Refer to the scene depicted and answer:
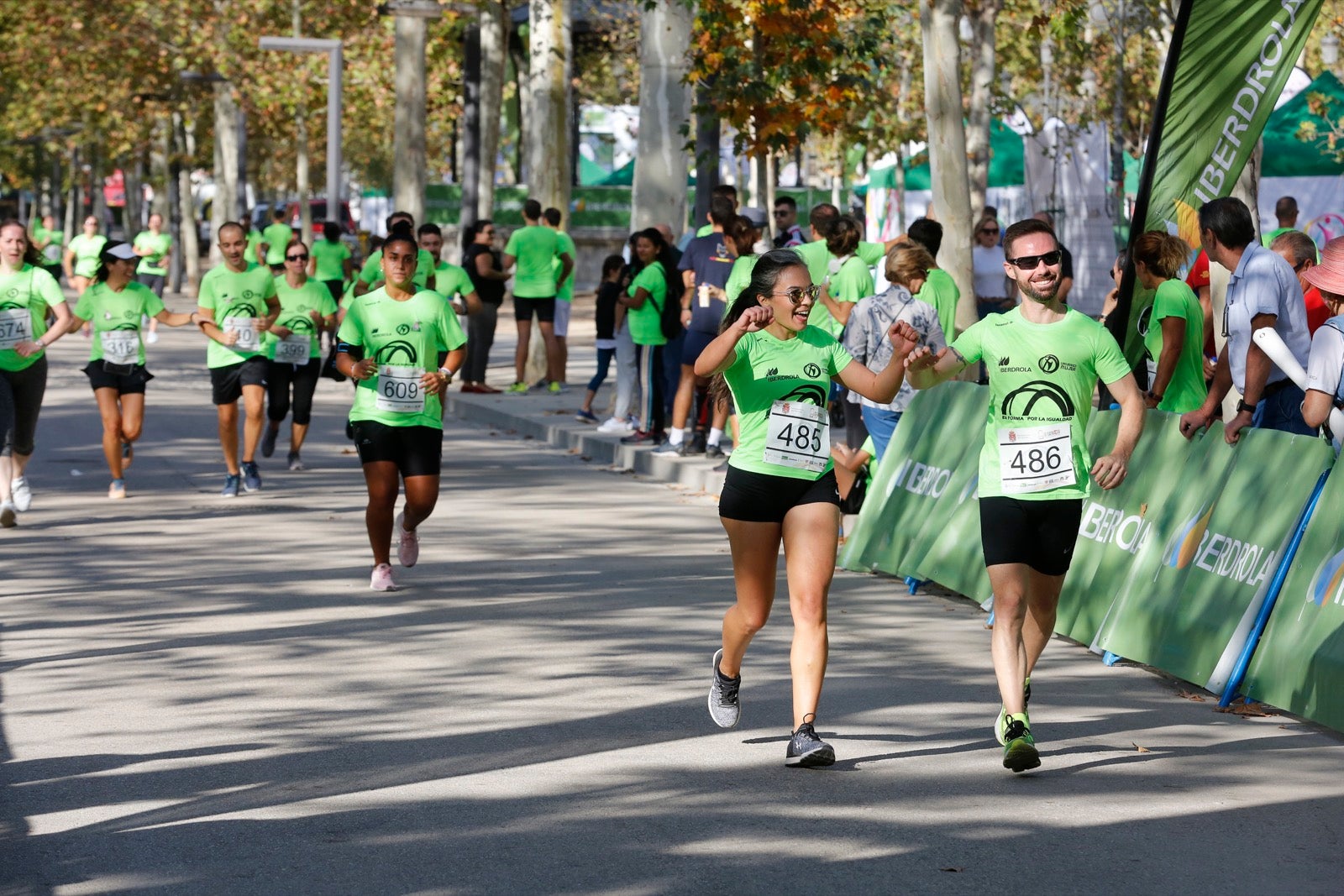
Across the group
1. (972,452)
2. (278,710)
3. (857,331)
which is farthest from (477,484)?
(278,710)

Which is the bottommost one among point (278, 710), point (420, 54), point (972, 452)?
point (278, 710)

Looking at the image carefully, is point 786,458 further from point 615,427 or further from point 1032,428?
point 615,427

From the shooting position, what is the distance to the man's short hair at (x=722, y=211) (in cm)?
1542

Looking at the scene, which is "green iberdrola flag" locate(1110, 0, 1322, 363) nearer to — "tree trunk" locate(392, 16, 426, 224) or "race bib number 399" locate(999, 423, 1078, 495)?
"race bib number 399" locate(999, 423, 1078, 495)

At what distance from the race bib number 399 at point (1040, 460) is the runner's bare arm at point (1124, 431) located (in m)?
0.11

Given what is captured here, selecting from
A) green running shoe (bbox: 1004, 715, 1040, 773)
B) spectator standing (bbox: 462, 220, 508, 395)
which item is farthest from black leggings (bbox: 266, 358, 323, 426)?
green running shoe (bbox: 1004, 715, 1040, 773)

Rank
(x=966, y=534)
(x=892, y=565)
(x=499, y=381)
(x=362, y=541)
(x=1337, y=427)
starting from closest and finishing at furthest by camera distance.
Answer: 1. (x=1337, y=427)
2. (x=966, y=534)
3. (x=892, y=565)
4. (x=362, y=541)
5. (x=499, y=381)

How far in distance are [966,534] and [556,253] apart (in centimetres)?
1285

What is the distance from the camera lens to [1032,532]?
690 cm

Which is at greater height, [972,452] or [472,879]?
[972,452]

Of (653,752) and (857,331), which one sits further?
(857,331)

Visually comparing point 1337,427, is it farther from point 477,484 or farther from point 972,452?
point 477,484

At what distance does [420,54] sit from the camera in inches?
1126

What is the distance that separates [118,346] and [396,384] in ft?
14.7
